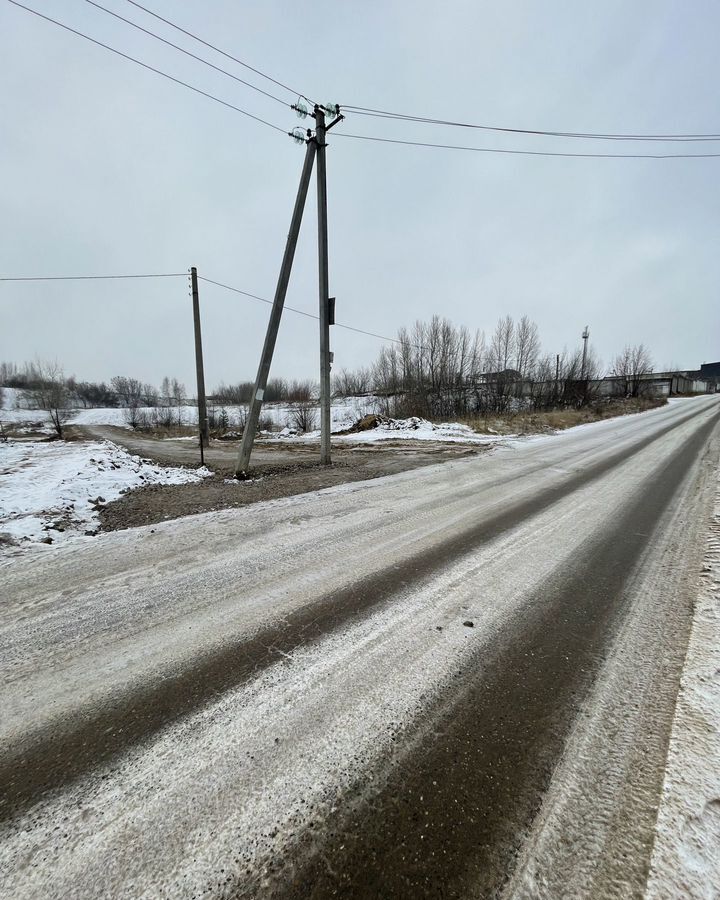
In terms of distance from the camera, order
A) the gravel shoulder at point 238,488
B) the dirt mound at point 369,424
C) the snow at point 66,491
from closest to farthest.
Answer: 1. the snow at point 66,491
2. the gravel shoulder at point 238,488
3. the dirt mound at point 369,424

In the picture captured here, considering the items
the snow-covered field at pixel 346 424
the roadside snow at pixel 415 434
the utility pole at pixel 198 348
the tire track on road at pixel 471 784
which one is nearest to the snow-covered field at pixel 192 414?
the snow-covered field at pixel 346 424

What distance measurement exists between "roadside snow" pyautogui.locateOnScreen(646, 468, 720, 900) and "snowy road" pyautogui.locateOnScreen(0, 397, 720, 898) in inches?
2.2

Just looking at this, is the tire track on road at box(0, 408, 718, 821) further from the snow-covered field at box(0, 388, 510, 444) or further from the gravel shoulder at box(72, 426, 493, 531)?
the snow-covered field at box(0, 388, 510, 444)

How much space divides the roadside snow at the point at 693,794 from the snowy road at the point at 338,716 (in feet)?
0.18

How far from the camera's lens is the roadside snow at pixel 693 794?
46.2 inches

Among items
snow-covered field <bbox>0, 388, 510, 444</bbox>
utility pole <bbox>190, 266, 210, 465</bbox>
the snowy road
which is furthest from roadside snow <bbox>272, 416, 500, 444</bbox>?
the snowy road

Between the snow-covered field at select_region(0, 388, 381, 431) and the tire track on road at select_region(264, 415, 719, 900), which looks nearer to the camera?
the tire track on road at select_region(264, 415, 719, 900)

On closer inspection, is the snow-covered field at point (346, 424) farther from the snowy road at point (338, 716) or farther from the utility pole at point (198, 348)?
the snowy road at point (338, 716)

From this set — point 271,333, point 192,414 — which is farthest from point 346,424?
point 192,414

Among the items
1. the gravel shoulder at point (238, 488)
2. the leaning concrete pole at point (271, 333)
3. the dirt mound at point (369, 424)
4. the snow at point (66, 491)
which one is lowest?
the gravel shoulder at point (238, 488)

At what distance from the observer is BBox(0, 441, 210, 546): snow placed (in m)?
4.38

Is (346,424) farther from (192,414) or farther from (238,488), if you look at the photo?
(192,414)

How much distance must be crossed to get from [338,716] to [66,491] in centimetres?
583

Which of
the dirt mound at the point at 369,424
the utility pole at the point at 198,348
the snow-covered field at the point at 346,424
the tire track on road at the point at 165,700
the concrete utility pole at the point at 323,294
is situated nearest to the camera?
the tire track on road at the point at 165,700
